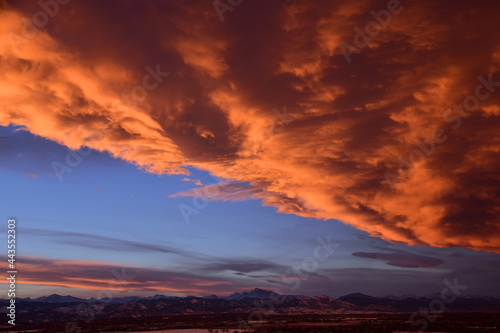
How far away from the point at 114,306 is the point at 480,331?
140681 mm

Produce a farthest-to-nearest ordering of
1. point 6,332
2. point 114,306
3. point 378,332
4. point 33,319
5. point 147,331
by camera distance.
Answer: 1. point 114,306
2. point 33,319
3. point 6,332
4. point 147,331
5. point 378,332

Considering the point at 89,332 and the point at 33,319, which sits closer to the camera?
the point at 89,332

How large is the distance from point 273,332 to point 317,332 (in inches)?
255

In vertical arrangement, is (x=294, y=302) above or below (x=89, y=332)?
below

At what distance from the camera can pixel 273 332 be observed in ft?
184

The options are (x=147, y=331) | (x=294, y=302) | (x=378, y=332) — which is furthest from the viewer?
(x=294, y=302)

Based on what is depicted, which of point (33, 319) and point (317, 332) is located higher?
point (317, 332)

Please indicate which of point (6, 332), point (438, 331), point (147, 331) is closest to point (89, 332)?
point (147, 331)

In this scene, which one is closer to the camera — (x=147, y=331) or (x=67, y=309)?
(x=147, y=331)

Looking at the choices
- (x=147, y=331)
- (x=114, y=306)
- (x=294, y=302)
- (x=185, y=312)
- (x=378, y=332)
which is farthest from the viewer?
(x=294, y=302)

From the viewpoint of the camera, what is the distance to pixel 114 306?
6196 inches

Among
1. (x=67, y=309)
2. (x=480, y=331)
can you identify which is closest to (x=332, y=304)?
(x=67, y=309)

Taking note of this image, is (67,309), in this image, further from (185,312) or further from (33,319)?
(185,312)

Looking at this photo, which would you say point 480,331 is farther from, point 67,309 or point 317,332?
point 67,309
